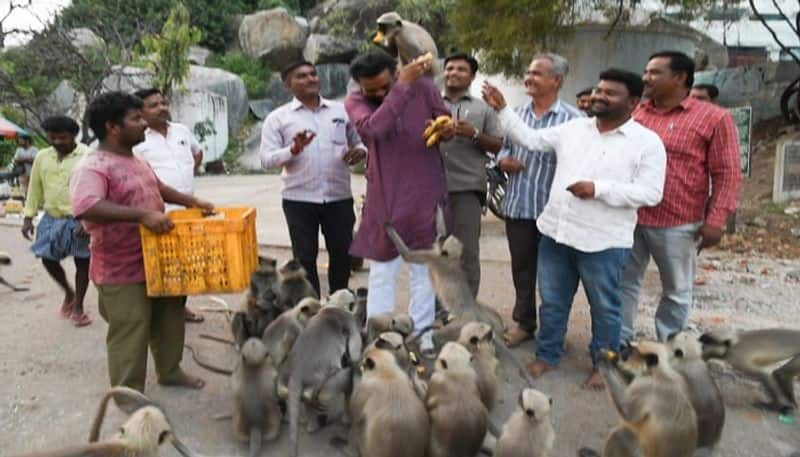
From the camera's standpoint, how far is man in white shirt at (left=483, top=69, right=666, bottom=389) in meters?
3.73

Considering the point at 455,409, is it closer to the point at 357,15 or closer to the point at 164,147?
the point at 164,147

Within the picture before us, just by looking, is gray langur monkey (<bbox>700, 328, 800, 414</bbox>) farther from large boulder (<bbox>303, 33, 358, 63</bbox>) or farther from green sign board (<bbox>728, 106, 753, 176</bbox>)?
large boulder (<bbox>303, 33, 358, 63</bbox>)

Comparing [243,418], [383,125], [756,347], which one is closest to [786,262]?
[756,347]

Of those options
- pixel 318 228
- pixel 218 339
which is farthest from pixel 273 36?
pixel 218 339

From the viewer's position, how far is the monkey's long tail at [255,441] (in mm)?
3354

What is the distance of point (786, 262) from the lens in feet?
25.0

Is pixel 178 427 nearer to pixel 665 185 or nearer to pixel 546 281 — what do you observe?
pixel 546 281

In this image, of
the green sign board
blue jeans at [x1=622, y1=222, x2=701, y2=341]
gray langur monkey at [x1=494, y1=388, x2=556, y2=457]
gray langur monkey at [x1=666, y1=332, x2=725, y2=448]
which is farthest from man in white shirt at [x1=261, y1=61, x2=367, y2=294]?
the green sign board

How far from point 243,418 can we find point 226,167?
65.0 feet

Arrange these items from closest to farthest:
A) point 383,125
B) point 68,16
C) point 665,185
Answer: point 383,125
point 665,185
point 68,16

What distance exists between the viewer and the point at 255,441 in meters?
3.39

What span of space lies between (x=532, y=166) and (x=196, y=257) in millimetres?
2461

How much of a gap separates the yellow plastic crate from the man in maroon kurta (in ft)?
2.99

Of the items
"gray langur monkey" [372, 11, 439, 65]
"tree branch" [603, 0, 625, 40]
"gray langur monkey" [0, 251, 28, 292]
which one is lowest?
"gray langur monkey" [0, 251, 28, 292]
